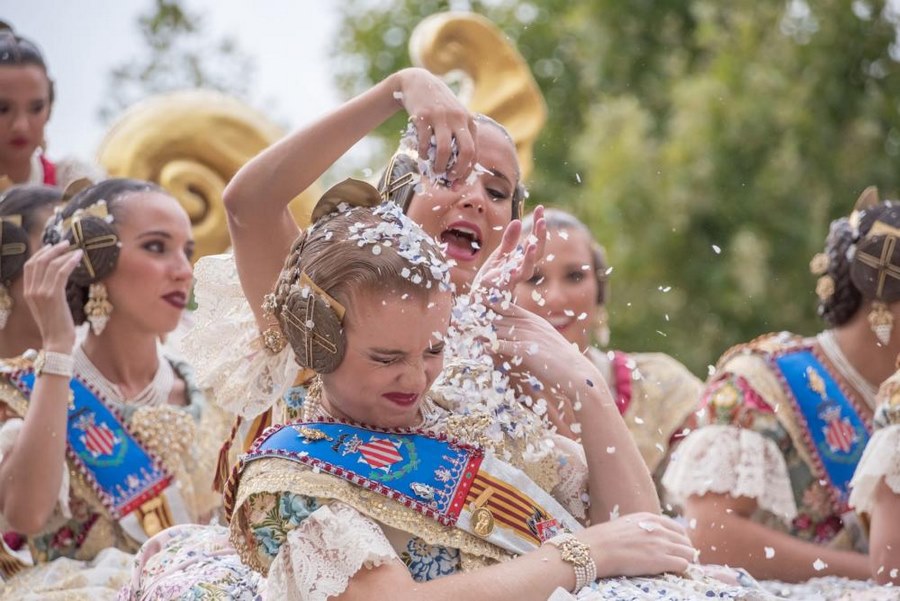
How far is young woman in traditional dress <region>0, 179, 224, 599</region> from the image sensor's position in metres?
4.32

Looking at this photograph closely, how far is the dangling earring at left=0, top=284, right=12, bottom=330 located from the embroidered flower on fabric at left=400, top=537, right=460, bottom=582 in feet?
7.41

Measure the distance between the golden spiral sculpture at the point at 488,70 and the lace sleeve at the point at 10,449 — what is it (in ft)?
9.45

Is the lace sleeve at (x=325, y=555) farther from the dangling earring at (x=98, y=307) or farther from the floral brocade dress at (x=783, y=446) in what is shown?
the floral brocade dress at (x=783, y=446)

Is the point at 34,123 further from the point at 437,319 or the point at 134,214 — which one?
the point at 437,319

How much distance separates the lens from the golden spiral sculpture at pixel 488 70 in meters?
6.70

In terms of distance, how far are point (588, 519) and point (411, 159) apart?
96 cm

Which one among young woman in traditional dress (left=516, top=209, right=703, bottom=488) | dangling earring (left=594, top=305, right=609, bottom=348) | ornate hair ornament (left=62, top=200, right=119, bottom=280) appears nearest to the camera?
ornate hair ornament (left=62, top=200, right=119, bottom=280)

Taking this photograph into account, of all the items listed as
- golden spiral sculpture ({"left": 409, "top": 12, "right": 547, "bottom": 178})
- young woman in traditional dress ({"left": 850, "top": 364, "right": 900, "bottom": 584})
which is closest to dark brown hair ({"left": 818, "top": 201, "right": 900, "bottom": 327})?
young woman in traditional dress ({"left": 850, "top": 364, "right": 900, "bottom": 584})

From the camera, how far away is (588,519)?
3447 mm

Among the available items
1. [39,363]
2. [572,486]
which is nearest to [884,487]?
[572,486]

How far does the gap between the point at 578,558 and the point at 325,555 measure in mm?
523

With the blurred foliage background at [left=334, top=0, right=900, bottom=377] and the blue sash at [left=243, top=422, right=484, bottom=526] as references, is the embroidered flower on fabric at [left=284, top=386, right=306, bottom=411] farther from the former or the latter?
the blurred foliage background at [left=334, top=0, right=900, bottom=377]

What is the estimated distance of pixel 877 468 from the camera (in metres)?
4.24

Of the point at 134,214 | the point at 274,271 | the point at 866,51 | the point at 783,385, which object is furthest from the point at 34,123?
the point at 866,51
